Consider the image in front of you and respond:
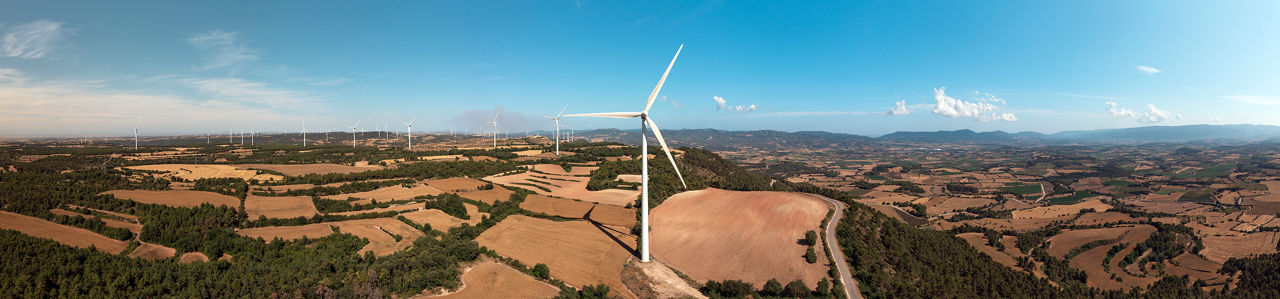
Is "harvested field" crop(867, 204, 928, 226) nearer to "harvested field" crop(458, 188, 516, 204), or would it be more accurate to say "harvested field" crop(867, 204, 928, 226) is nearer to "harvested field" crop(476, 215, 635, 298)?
"harvested field" crop(476, 215, 635, 298)

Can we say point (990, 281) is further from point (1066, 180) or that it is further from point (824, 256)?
point (1066, 180)

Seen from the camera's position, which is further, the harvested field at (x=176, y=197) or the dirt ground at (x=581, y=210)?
the dirt ground at (x=581, y=210)

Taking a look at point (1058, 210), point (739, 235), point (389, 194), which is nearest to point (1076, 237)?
point (1058, 210)

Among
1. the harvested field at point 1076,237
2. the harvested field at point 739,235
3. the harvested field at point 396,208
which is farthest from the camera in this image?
the harvested field at point 1076,237

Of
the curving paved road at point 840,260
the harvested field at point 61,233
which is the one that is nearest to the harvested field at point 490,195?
the harvested field at point 61,233

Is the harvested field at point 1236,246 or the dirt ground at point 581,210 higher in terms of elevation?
the dirt ground at point 581,210

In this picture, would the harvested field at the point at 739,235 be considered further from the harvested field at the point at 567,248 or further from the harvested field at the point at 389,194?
the harvested field at the point at 389,194

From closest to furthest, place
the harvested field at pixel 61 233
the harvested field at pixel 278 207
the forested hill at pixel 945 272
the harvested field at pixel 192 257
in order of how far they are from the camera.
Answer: the harvested field at pixel 192 257, the harvested field at pixel 61 233, the forested hill at pixel 945 272, the harvested field at pixel 278 207

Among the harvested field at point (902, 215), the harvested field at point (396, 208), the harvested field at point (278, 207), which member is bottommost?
the harvested field at point (902, 215)

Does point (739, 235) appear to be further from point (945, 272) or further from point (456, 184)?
point (456, 184)
